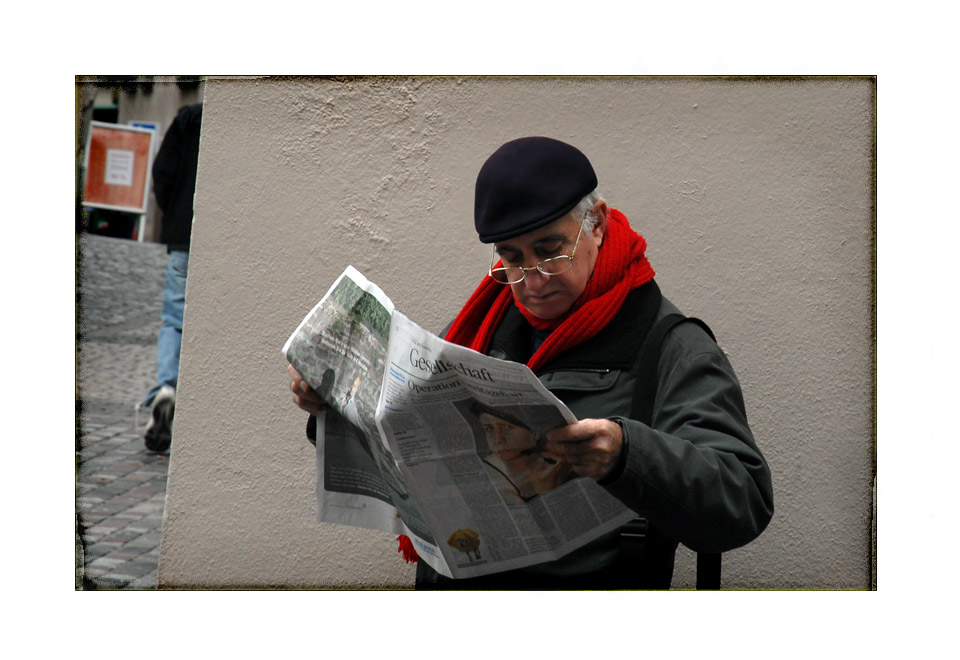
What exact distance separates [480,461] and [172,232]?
257 centimetres

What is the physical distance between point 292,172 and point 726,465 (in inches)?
78.5

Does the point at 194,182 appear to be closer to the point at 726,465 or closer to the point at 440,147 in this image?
the point at 440,147

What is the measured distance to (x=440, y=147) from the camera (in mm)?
3023

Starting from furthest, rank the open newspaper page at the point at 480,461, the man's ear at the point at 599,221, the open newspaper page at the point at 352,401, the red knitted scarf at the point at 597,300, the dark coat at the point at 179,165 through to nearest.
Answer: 1. the dark coat at the point at 179,165
2. the man's ear at the point at 599,221
3. the red knitted scarf at the point at 597,300
4. the open newspaper page at the point at 352,401
5. the open newspaper page at the point at 480,461

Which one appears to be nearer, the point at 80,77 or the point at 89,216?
the point at 80,77

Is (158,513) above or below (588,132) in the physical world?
below

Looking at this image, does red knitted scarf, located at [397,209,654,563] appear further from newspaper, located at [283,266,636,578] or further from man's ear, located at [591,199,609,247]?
newspaper, located at [283,266,636,578]

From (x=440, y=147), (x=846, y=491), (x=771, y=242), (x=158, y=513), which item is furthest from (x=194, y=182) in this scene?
(x=846, y=491)

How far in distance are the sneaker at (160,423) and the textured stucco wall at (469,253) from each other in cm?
111

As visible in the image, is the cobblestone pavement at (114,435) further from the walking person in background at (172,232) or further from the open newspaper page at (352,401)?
the open newspaper page at (352,401)

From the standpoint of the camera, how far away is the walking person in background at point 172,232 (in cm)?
329

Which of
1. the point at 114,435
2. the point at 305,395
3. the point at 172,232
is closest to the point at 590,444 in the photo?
the point at 305,395

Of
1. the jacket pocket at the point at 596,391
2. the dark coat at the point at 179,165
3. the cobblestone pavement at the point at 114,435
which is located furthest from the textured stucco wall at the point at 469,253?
the jacket pocket at the point at 596,391

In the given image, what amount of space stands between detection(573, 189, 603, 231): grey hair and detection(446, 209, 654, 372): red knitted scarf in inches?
1.9
